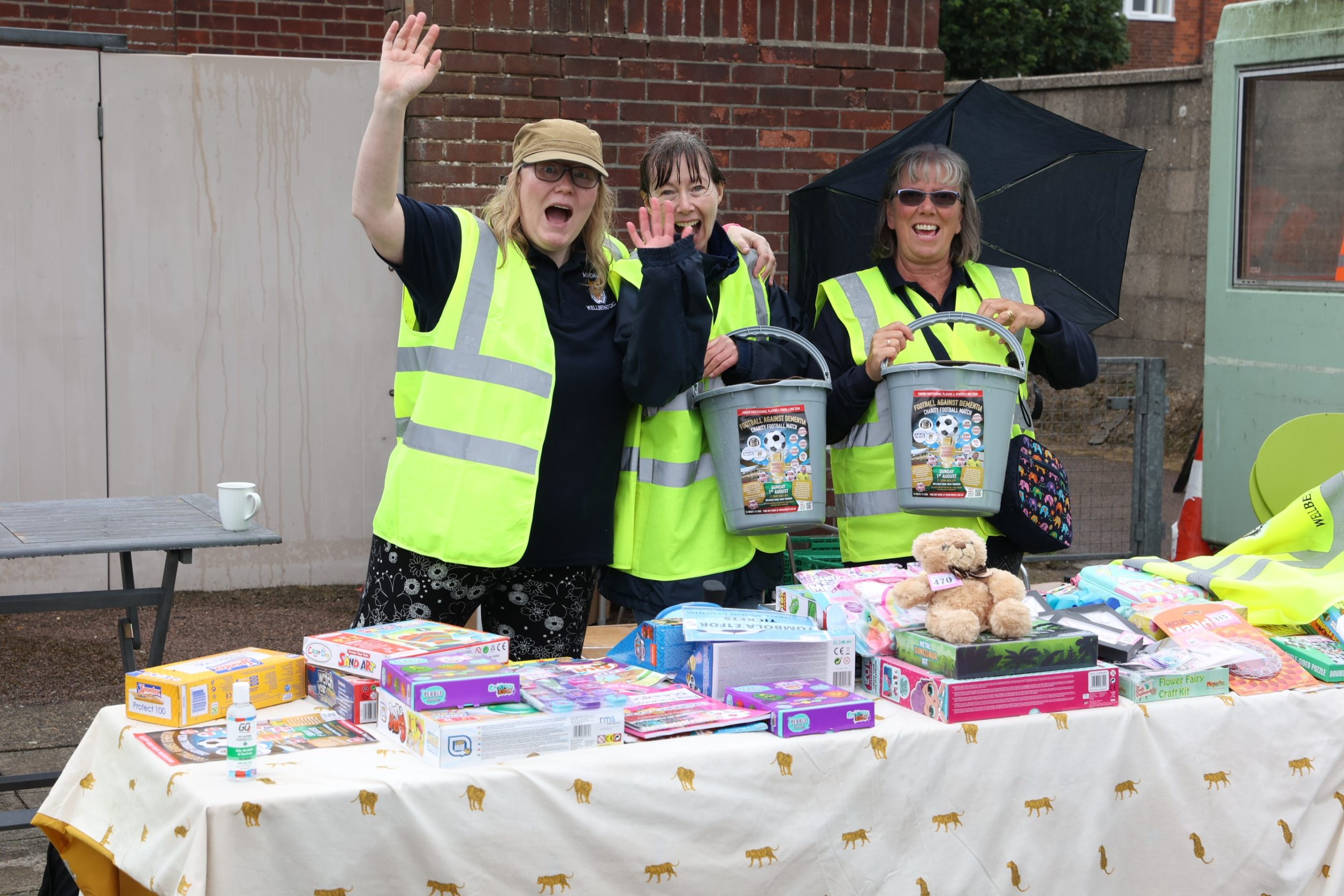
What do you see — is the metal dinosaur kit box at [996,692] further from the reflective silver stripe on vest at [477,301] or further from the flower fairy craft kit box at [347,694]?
the reflective silver stripe on vest at [477,301]

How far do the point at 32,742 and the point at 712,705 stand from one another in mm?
3253

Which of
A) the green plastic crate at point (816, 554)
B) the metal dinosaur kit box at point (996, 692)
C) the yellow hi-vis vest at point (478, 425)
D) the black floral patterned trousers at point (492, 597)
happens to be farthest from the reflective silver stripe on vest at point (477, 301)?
the green plastic crate at point (816, 554)

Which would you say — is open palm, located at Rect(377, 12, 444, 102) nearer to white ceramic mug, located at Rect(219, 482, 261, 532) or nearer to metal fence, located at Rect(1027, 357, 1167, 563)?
white ceramic mug, located at Rect(219, 482, 261, 532)

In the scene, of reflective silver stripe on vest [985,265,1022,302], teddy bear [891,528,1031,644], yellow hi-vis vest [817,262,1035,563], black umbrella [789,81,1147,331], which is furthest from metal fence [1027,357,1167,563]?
teddy bear [891,528,1031,644]

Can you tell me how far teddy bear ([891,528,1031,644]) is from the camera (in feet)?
9.14

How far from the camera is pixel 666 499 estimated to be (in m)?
3.54

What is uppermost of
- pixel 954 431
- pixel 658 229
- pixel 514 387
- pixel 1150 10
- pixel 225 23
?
pixel 1150 10

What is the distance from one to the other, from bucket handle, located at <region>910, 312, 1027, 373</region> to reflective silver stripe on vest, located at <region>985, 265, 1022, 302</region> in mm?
284

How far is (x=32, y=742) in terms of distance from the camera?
16.5 ft

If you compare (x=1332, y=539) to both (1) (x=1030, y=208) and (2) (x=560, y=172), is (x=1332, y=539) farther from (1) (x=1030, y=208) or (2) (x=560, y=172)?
(2) (x=560, y=172)

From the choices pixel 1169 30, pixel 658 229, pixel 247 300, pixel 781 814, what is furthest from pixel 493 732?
pixel 1169 30

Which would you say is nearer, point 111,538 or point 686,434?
point 686,434

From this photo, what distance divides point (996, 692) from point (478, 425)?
1.25 m

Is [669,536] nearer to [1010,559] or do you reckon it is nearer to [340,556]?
[1010,559]
